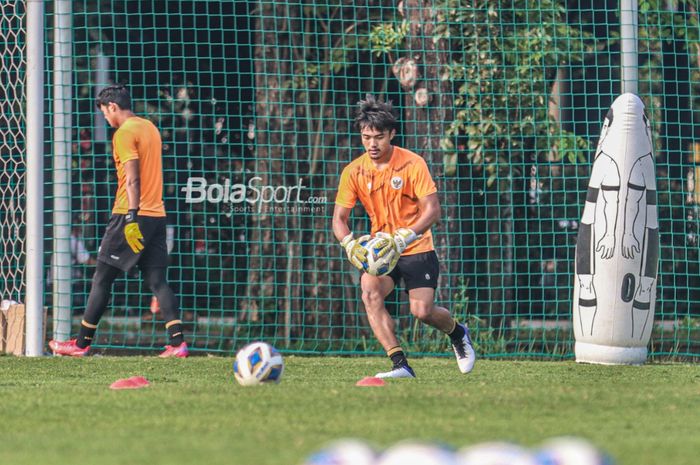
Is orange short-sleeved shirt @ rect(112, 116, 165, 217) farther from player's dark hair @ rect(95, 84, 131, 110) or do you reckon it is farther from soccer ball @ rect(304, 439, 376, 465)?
soccer ball @ rect(304, 439, 376, 465)

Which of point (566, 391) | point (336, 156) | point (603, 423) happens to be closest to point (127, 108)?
point (336, 156)

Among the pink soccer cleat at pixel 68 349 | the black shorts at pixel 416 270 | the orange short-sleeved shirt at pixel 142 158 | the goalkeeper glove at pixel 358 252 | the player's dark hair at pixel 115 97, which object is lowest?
the pink soccer cleat at pixel 68 349

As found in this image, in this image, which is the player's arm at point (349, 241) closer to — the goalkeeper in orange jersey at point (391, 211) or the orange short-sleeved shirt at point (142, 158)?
the goalkeeper in orange jersey at point (391, 211)

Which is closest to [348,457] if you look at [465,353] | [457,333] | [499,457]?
[499,457]

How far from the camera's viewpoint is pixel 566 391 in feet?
24.2

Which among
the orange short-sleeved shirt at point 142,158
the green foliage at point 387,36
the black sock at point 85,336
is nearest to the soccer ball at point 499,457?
the orange short-sleeved shirt at point 142,158

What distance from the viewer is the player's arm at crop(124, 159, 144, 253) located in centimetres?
1018

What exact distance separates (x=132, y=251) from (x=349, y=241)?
2.44 metres

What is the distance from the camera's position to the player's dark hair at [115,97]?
10.3 m

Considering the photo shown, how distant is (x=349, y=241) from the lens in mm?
8539

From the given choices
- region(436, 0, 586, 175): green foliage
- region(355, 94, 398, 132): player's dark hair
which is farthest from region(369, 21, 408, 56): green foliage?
region(355, 94, 398, 132): player's dark hair

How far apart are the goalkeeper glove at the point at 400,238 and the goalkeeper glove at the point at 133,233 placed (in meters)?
2.59

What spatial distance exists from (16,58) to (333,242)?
142 inches

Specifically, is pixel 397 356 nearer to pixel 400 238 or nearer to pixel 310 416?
pixel 400 238
